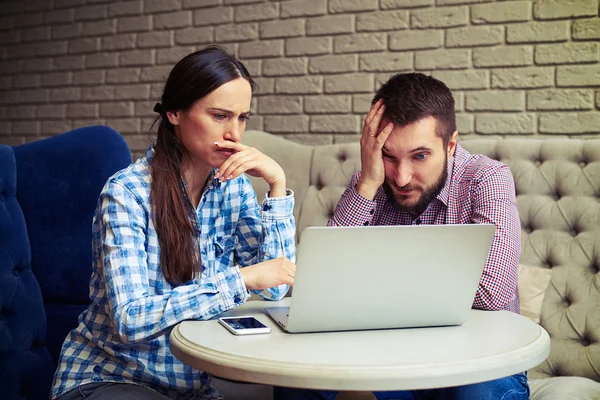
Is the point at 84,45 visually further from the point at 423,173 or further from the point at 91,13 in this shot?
the point at 423,173

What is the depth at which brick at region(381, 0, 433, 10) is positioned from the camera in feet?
8.77

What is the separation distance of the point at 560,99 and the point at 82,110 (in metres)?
2.48

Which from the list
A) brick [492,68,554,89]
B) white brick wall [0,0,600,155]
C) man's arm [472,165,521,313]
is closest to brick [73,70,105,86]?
white brick wall [0,0,600,155]

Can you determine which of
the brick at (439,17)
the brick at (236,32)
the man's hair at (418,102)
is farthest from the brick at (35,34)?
the man's hair at (418,102)

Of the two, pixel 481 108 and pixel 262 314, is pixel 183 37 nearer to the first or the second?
pixel 481 108

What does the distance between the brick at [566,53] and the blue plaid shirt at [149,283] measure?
1465 mm

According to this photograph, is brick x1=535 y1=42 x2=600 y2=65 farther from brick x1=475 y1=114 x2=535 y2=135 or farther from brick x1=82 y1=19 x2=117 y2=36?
brick x1=82 y1=19 x2=117 y2=36

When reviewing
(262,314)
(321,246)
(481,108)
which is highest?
(481,108)

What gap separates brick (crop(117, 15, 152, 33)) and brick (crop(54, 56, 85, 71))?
0.31 meters

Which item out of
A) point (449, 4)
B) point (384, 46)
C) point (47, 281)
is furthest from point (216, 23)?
point (47, 281)

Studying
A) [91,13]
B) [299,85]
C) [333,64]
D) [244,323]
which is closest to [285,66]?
[299,85]

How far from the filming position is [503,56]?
2537 mm

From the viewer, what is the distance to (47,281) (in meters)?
Result: 2.01

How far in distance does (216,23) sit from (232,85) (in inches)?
71.7
